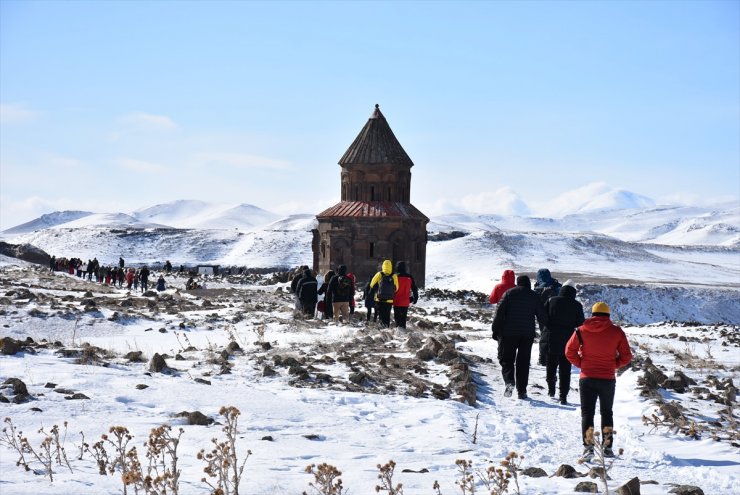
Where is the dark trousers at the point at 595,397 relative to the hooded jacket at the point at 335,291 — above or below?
below

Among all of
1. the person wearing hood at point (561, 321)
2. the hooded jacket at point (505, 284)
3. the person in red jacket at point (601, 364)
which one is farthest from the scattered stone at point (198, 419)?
the hooded jacket at point (505, 284)

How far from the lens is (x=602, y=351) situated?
24.6ft

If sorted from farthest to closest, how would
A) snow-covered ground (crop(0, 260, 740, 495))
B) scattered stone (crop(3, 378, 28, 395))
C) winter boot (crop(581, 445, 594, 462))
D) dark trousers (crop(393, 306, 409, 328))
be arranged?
1. dark trousers (crop(393, 306, 409, 328))
2. scattered stone (crop(3, 378, 28, 395))
3. winter boot (crop(581, 445, 594, 462))
4. snow-covered ground (crop(0, 260, 740, 495))

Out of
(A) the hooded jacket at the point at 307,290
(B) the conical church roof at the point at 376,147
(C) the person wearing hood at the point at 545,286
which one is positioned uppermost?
(B) the conical church roof at the point at 376,147

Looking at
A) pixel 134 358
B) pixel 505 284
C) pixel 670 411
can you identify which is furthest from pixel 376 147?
pixel 670 411

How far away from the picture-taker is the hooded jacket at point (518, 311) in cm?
1009

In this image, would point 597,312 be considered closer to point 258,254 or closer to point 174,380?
point 174,380

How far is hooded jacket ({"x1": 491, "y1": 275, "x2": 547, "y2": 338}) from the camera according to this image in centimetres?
1009

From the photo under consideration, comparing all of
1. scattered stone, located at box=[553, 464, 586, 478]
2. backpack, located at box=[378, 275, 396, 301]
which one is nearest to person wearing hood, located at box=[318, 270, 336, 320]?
backpack, located at box=[378, 275, 396, 301]

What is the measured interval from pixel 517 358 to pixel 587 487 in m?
4.60

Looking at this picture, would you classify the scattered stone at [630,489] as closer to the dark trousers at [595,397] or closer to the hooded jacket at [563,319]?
the dark trousers at [595,397]

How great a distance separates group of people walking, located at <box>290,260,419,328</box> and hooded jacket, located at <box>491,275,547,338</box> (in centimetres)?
523

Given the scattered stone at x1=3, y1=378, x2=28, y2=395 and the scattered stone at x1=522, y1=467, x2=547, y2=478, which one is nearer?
the scattered stone at x1=522, y1=467, x2=547, y2=478

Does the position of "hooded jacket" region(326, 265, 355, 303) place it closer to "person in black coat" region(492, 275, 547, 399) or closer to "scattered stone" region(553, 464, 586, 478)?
"person in black coat" region(492, 275, 547, 399)
